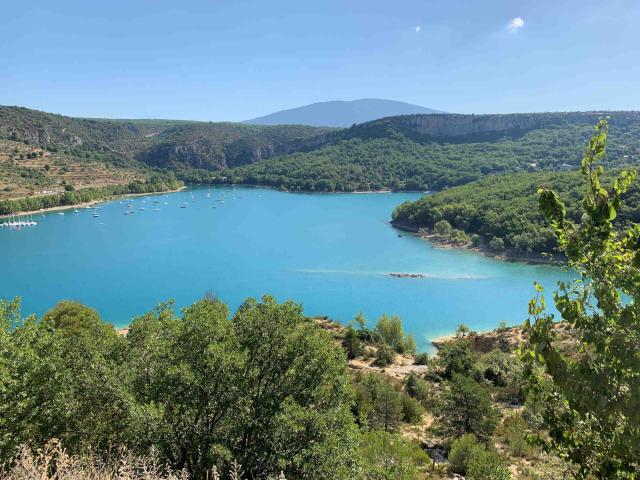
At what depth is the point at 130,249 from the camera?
2318 inches

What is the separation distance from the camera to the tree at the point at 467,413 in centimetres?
1420

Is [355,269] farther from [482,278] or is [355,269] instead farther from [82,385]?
[82,385]

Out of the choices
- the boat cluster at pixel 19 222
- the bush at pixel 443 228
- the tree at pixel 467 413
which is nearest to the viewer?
the tree at pixel 467 413

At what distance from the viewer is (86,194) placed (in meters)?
92.6

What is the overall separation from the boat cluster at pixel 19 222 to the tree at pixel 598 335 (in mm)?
81713

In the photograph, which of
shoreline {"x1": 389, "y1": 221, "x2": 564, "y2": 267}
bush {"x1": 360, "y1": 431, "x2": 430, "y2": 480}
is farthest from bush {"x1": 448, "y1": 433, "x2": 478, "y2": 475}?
shoreline {"x1": 389, "y1": 221, "x2": 564, "y2": 267}

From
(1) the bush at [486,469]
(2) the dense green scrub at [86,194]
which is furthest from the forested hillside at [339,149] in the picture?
(1) the bush at [486,469]

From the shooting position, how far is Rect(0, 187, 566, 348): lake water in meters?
38.2

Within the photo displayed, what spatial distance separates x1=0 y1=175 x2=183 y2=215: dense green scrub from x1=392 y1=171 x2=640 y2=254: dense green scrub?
201 feet

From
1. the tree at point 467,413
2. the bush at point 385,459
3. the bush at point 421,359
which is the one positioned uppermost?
the bush at point 385,459

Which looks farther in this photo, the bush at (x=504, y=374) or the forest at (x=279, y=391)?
the bush at (x=504, y=374)

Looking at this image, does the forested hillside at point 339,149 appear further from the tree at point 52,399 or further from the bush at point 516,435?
the bush at point 516,435

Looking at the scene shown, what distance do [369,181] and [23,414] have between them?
120 meters

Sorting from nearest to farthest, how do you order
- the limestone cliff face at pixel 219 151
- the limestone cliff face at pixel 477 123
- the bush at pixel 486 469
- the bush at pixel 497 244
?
1. the bush at pixel 486 469
2. the bush at pixel 497 244
3. the limestone cliff face at pixel 477 123
4. the limestone cliff face at pixel 219 151
